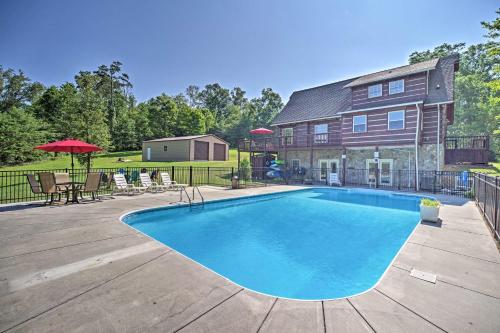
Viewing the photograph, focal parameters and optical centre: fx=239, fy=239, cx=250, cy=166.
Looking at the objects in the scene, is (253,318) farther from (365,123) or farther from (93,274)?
(365,123)

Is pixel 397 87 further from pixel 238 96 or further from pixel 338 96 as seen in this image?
pixel 238 96

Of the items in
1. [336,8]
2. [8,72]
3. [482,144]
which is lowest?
[482,144]

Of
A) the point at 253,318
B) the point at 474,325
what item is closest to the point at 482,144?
the point at 474,325

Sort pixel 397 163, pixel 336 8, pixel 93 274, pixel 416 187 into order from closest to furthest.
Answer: pixel 93 274 → pixel 336 8 → pixel 416 187 → pixel 397 163

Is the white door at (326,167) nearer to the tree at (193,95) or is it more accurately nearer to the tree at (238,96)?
the tree at (238,96)

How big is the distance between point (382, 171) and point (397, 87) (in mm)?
5970

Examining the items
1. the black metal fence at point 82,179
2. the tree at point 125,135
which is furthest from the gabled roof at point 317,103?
the tree at point 125,135

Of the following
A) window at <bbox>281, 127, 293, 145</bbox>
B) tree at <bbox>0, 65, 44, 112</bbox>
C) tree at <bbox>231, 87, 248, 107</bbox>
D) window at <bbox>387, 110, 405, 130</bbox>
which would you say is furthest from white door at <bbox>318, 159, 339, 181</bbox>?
tree at <bbox>231, 87, 248, 107</bbox>

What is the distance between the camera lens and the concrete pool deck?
8.15ft

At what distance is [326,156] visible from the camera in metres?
20.5

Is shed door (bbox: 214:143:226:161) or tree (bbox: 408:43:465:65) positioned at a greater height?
tree (bbox: 408:43:465:65)

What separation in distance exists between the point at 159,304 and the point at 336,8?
1511 cm

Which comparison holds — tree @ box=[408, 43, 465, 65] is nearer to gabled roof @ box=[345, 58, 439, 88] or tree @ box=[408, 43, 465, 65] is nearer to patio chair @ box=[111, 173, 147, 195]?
gabled roof @ box=[345, 58, 439, 88]

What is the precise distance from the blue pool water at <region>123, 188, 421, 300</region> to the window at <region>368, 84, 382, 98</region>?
8.89 meters
